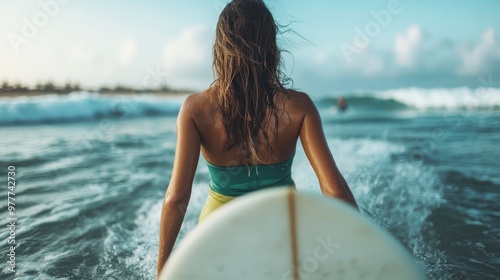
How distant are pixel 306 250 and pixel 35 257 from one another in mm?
2602

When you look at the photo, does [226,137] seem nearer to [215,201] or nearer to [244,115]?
[244,115]

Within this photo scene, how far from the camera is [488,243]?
10.7 feet

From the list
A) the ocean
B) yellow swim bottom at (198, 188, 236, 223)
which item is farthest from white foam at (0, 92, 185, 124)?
yellow swim bottom at (198, 188, 236, 223)

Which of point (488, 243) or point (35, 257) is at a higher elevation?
point (488, 243)

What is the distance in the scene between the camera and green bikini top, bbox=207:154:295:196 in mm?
2053

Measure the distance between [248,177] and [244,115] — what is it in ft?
1.17

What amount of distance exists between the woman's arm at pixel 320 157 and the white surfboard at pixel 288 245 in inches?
23.0

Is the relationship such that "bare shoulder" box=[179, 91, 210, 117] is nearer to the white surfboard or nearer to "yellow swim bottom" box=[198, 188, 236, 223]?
"yellow swim bottom" box=[198, 188, 236, 223]

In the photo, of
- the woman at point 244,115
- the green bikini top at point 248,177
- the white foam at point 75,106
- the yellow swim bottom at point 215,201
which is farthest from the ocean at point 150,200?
the white foam at point 75,106

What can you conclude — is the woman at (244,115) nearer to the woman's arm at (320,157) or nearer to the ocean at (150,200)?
the woman's arm at (320,157)

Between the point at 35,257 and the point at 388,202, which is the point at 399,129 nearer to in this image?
the point at 388,202

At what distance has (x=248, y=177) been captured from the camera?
2.07m

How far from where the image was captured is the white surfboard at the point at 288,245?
1.23m

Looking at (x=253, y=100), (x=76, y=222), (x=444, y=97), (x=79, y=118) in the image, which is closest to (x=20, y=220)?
(x=76, y=222)
